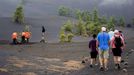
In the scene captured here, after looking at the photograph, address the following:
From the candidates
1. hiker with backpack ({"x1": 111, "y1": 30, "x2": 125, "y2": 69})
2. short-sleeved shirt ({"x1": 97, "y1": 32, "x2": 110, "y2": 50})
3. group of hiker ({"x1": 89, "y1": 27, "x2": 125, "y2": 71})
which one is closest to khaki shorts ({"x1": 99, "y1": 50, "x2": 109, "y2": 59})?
group of hiker ({"x1": 89, "y1": 27, "x2": 125, "y2": 71})

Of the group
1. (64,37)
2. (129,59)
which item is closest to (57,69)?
(129,59)

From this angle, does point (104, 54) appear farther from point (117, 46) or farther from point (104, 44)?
point (117, 46)

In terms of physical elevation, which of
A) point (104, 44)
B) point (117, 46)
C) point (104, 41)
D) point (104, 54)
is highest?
point (104, 41)

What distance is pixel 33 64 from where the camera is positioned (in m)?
Answer: 27.4

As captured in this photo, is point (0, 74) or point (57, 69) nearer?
point (0, 74)

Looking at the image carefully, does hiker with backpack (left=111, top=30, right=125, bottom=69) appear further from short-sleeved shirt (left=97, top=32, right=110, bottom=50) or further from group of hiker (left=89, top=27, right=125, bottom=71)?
short-sleeved shirt (left=97, top=32, right=110, bottom=50)

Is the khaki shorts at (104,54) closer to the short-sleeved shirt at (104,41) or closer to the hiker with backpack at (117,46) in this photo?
the short-sleeved shirt at (104,41)

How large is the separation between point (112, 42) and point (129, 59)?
16.8 feet

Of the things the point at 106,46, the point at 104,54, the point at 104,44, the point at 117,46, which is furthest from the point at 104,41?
the point at 117,46

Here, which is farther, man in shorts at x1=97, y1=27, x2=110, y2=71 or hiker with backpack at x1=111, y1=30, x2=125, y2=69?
hiker with backpack at x1=111, y1=30, x2=125, y2=69

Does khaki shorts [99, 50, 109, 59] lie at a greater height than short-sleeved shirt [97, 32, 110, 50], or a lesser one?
lesser

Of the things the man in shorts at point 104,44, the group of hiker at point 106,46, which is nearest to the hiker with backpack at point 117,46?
the group of hiker at point 106,46

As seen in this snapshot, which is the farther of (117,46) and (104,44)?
(117,46)

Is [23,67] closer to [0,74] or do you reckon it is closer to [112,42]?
[0,74]
